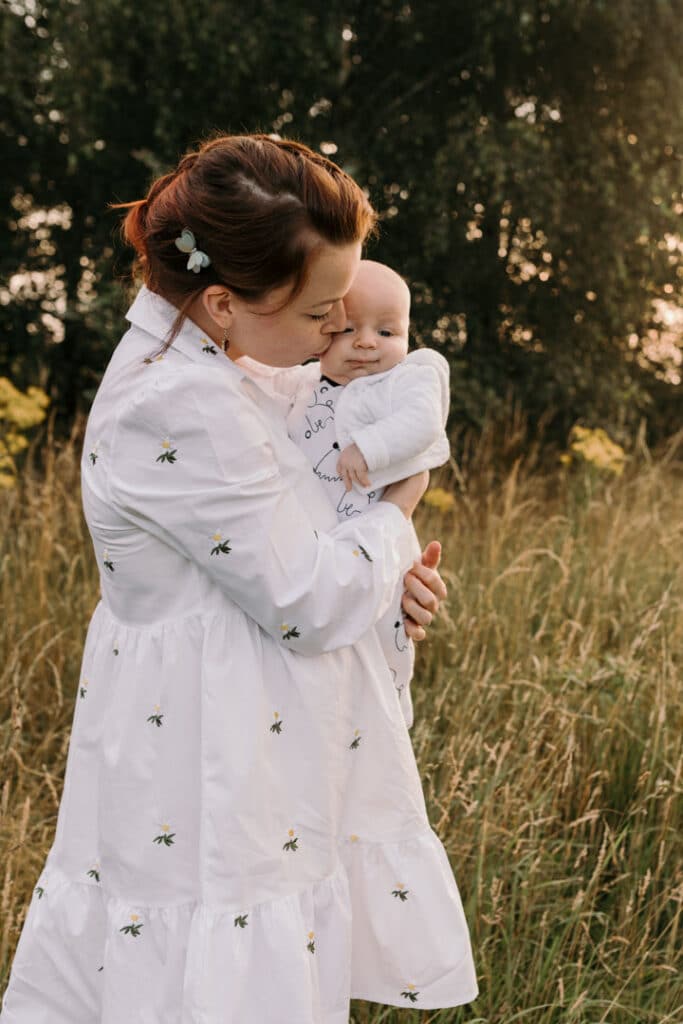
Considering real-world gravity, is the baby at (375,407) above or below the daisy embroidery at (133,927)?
above

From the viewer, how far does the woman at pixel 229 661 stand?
1320 mm

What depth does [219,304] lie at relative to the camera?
4.57 ft

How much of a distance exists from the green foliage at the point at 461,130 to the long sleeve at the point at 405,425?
4.46 meters

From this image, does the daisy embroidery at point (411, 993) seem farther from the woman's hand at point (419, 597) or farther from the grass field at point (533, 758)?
the woman's hand at point (419, 597)

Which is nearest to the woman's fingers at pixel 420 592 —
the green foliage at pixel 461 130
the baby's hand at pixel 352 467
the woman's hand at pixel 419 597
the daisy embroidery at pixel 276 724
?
the woman's hand at pixel 419 597

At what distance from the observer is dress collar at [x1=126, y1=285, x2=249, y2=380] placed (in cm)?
138

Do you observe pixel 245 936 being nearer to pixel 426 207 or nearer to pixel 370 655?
pixel 370 655

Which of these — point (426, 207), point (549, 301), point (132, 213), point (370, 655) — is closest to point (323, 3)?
point (426, 207)

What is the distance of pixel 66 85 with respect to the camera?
241 inches

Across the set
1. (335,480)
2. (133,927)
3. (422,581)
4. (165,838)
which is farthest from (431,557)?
(133,927)

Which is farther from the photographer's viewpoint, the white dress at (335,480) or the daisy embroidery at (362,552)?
the white dress at (335,480)

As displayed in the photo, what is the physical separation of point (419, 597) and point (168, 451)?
479 mm

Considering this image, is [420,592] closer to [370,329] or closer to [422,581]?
[422,581]

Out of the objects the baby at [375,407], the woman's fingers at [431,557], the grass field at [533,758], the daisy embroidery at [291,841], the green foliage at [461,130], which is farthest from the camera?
the green foliage at [461,130]
